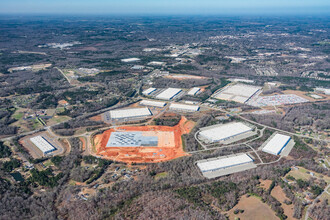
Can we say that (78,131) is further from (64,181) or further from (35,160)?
(64,181)

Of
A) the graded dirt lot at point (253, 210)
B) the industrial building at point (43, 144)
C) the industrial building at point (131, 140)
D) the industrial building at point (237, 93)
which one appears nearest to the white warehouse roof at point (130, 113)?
the industrial building at point (131, 140)

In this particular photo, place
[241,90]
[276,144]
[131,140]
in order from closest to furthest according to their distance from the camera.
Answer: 1. [276,144]
2. [131,140]
3. [241,90]

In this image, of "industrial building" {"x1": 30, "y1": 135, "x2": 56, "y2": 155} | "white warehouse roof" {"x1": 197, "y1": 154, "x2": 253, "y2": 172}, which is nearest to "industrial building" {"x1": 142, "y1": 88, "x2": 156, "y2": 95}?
"industrial building" {"x1": 30, "y1": 135, "x2": 56, "y2": 155}

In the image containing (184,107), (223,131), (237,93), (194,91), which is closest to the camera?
(223,131)

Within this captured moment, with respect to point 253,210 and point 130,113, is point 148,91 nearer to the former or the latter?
point 130,113

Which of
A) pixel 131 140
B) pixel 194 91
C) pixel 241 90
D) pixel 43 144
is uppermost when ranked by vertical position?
pixel 194 91

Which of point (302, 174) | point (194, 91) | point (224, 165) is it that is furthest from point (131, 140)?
point (194, 91)

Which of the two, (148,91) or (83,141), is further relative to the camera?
(148,91)

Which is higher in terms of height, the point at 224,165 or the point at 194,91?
the point at 194,91
